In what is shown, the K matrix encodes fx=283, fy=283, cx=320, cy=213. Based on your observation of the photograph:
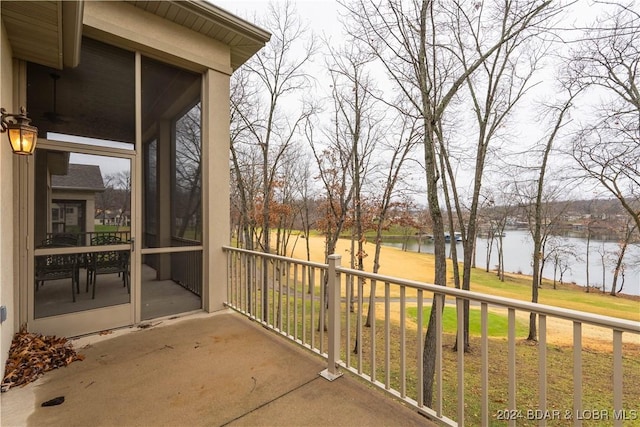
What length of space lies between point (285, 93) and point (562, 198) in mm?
11430

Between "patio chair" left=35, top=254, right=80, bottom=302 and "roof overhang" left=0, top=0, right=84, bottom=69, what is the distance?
1936 millimetres

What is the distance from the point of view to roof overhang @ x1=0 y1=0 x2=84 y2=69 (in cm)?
208

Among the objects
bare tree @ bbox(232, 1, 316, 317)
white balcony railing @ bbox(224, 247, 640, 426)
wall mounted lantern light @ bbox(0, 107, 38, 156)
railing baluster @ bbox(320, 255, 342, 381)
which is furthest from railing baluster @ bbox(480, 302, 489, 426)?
bare tree @ bbox(232, 1, 316, 317)

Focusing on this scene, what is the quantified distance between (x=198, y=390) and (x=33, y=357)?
62.0 inches

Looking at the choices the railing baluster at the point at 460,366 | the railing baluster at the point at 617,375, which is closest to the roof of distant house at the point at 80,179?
the railing baluster at the point at 460,366

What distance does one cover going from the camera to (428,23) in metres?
5.04

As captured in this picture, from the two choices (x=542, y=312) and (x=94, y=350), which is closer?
(x=542, y=312)

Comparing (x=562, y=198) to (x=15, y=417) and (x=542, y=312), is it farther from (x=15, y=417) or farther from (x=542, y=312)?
(x=15, y=417)

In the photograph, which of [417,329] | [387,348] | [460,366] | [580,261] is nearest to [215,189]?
[387,348]

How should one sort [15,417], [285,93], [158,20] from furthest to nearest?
[285,93]
[158,20]
[15,417]

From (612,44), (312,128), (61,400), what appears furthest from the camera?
(312,128)

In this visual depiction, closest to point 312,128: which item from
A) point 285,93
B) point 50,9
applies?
point 285,93

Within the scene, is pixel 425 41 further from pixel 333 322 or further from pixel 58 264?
pixel 58 264

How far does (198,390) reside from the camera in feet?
6.86
